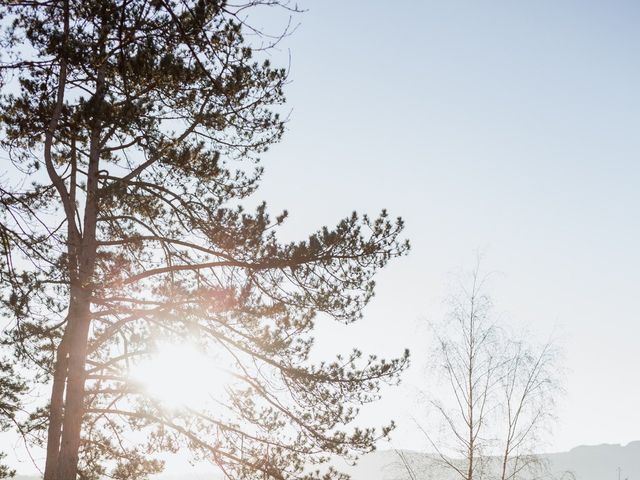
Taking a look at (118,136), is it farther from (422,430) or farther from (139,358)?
(422,430)

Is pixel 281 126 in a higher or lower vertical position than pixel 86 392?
higher

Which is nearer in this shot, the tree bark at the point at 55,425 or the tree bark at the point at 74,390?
the tree bark at the point at 74,390

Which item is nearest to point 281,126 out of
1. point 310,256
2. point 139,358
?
point 310,256

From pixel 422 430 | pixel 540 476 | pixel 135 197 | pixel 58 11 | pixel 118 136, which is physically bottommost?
pixel 540 476

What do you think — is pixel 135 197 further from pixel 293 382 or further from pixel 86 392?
pixel 293 382

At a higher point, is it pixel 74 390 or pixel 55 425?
pixel 74 390

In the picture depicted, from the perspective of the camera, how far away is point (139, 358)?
8.55 metres

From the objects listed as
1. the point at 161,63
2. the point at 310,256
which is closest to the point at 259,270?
the point at 310,256

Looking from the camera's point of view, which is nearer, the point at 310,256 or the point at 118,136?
the point at 310,256

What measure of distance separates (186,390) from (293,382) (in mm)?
1669

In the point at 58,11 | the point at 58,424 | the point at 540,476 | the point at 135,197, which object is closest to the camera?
the point at 58,11

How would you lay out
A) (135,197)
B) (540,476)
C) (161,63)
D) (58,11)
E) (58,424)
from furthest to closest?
(540,476), (135,197), (58,424), (58,11), (161,63)

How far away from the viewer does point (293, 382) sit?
7941mm

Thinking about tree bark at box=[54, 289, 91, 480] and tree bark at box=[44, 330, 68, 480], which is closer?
tree bark at box=[54, 289, 91, 480]
